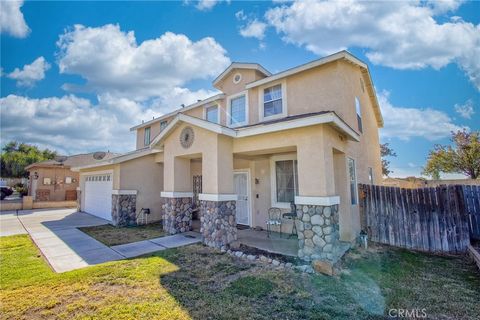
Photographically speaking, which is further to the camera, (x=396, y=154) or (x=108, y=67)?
(x=396, y=154)

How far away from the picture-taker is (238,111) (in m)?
11.3

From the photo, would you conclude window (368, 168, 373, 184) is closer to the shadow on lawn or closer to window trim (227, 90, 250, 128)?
window trim (227, 90, 250, 128)

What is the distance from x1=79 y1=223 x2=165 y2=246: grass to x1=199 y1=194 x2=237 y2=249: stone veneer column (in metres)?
2.73

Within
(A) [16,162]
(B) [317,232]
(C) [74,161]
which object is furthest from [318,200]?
(A) [16,162]

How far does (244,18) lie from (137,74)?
7.50 metres

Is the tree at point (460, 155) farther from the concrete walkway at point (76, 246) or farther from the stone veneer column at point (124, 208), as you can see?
the stone veneer column at point (124, 208)

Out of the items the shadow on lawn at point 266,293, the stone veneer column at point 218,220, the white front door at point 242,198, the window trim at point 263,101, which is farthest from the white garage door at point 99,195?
the window trim at point 263,101

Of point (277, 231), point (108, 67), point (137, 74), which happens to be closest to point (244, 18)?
point (137, 74)

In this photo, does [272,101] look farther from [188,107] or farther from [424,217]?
[424,217]

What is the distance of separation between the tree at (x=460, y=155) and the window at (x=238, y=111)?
20444mm

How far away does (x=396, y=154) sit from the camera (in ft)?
88.1

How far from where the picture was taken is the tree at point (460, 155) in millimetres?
18641

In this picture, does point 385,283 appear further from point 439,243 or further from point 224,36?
point 224,36

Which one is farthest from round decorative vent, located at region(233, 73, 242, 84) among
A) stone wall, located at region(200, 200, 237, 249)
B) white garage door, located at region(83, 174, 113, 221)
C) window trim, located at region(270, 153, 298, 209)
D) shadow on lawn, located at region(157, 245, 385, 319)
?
white garage door, located at region(83, 174, 113, 221)
